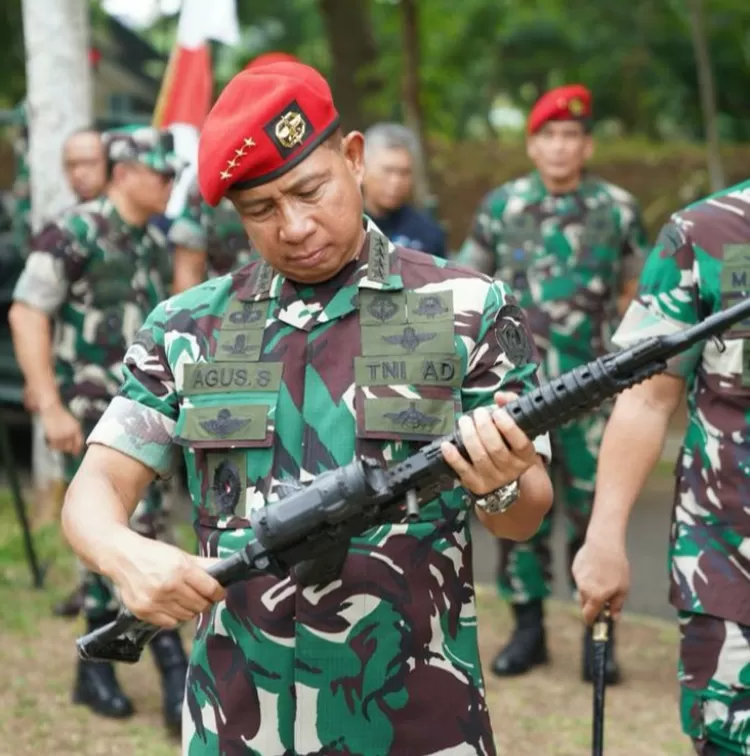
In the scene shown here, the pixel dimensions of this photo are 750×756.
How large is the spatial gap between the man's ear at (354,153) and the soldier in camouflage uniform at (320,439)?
0.10 ft

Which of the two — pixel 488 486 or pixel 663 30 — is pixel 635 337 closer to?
pixel 488 486

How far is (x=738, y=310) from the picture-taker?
240 cm

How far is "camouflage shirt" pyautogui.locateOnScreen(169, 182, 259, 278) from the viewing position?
6.42 m

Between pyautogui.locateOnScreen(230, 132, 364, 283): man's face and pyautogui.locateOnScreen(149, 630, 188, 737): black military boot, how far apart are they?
3.08 meters

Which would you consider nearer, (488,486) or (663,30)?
(488,486)

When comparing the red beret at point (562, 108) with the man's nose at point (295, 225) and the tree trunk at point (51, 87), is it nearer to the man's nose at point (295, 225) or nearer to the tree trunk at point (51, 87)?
the tree trunk at point (51, 87)

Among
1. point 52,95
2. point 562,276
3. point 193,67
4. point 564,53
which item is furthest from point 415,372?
point 564,53

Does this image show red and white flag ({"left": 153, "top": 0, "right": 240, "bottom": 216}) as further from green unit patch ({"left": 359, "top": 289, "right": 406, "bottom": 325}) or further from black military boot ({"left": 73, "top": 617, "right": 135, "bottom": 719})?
green unit patch ({"left": 359, "top": 289, "right": 406, "bottom": 325})

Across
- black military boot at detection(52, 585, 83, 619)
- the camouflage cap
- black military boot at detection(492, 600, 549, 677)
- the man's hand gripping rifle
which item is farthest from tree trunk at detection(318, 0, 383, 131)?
the man's hand gripping rifle

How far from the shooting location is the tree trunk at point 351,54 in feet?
54.7

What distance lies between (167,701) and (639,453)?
2.73m

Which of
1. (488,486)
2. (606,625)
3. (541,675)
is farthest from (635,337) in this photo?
(541,675)

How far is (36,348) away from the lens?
5.56m

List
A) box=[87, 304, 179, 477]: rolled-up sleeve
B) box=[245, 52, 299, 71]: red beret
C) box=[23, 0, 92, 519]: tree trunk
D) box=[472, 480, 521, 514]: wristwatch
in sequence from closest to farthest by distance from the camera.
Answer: box=[472, 480, 521, 514]: wristwatch, box=[87, 304, 179, 477]: rolled-up sleeve, box=[245, 52, 299, 71]: red beret, box=[23, 0, 92, 519]: tree trunk
